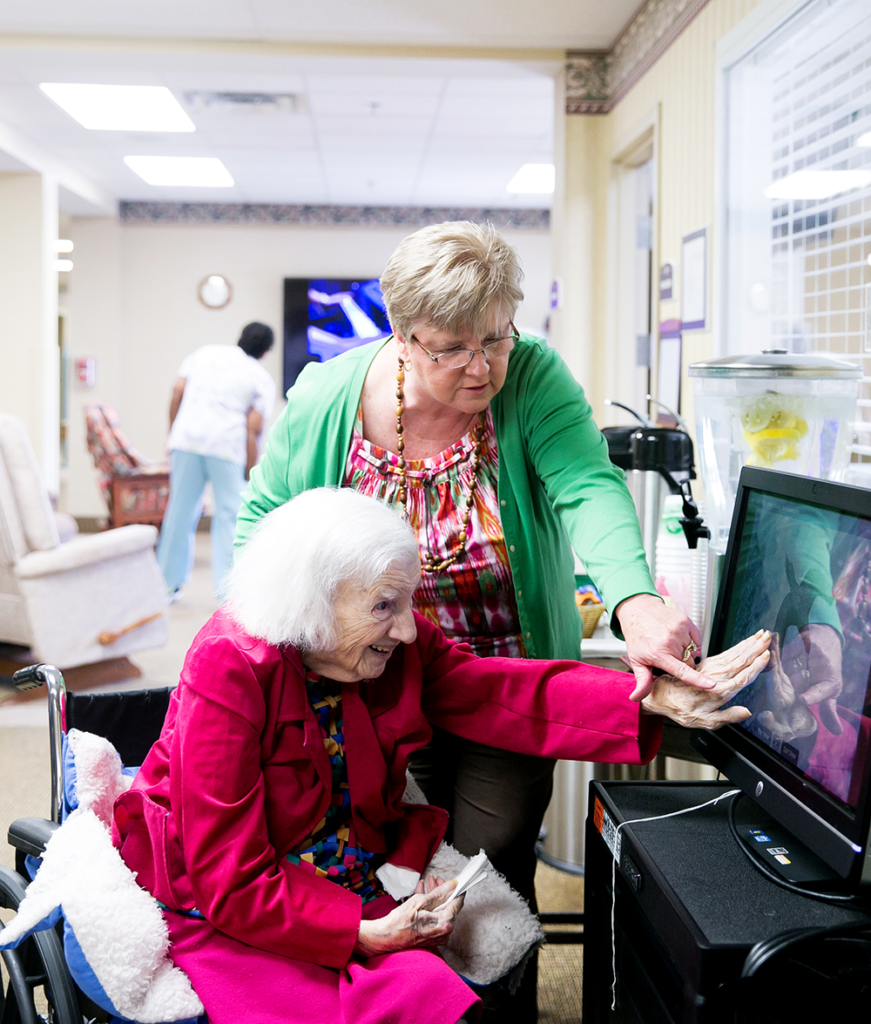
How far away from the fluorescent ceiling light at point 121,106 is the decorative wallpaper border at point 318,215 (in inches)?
101

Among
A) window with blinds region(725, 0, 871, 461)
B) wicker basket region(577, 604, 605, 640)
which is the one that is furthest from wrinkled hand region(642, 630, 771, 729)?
window with blinds region(725, 0, 871, 461)

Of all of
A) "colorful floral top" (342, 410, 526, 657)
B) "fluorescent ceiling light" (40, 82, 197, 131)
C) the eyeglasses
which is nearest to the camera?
the eyeglasses

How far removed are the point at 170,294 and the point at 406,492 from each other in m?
7.98

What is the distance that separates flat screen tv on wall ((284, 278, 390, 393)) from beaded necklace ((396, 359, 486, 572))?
7405 millimetres

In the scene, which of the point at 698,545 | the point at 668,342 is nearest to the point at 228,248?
the point at 668,342

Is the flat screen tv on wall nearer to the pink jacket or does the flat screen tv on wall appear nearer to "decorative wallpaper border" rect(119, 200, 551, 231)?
"decorative wallpaper border" rect(119, 200, 551, 231)

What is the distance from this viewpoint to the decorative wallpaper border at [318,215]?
8719mm

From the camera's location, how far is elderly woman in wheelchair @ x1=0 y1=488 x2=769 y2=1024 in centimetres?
109

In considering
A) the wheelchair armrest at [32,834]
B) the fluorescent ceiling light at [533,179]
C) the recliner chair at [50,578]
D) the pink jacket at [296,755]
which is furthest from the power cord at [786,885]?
the fluorescent ceiling light at [533,179]

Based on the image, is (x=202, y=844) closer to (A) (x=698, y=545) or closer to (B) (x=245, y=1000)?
(B) (x=245, y=1000)

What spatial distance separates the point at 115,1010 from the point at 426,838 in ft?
1.49

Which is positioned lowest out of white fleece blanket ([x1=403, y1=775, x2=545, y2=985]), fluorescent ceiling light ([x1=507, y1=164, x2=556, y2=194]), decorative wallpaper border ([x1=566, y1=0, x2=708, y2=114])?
white fleece blanket ([x1=403, y1=775, x2=545, y2=985])

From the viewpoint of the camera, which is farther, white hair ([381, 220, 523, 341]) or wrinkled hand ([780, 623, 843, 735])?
white hair ([381, 220, 523, 341])

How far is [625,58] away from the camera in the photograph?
14.4 feet
